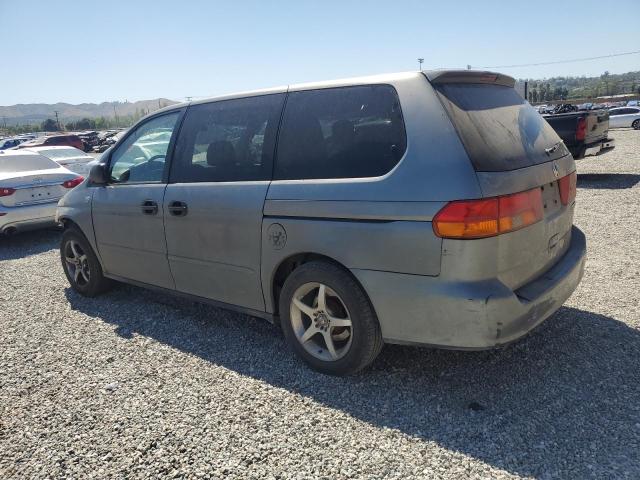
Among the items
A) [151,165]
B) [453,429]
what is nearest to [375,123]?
[453,429]

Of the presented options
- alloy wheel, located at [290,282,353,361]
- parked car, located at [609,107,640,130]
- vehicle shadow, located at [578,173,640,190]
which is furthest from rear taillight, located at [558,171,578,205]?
parked car, located at [609,107,640,130]

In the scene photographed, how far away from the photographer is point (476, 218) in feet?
7.95

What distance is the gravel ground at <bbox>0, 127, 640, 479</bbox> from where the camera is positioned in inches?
93.7

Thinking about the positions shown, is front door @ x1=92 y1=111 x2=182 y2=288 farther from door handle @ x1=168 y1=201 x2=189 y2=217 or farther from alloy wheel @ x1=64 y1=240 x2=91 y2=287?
alloy wheel @ x1=64 y1=240 x2=91 y2=287

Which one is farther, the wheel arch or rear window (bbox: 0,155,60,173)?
rear window (bbox: 0,155,60,173)

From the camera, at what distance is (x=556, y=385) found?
2885 mm

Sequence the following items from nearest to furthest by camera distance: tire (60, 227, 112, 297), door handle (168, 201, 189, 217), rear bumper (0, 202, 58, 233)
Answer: door handle (168, 201, 189, 217) < tire (60, 227, 112, 297) < rear bumper (0, 202, 58, 233)

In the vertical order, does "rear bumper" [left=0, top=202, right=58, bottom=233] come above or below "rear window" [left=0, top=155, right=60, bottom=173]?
below

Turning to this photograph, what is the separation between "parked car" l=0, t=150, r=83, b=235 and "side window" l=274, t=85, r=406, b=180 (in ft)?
20.1

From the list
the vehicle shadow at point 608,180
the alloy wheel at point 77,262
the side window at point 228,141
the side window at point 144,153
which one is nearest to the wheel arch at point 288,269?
the side window at point 228,141

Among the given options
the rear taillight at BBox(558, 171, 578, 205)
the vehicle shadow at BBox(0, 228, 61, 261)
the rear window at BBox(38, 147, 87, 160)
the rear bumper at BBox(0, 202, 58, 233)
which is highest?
the rear window at BBox(38, 147, 87, 160)

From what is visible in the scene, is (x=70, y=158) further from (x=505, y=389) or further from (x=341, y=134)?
(x=505, y=389)

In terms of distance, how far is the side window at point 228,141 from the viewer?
3344mm

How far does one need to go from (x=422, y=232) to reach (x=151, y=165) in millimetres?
2631
